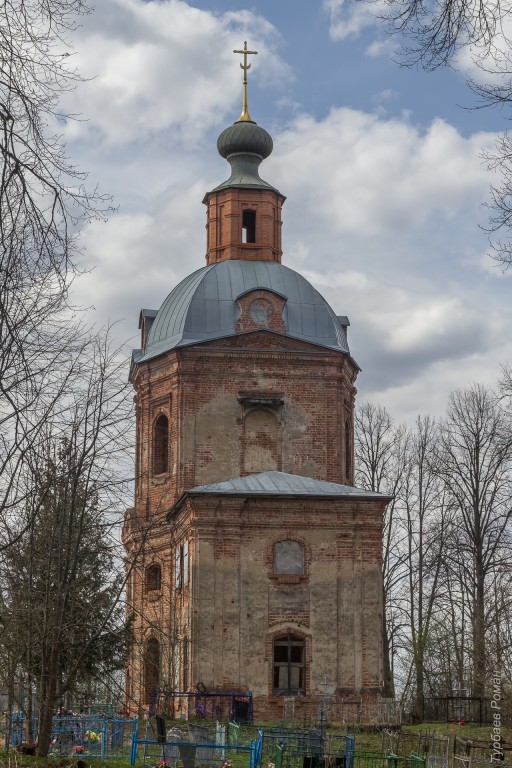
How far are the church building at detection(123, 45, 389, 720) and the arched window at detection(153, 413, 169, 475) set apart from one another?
4 centimetres

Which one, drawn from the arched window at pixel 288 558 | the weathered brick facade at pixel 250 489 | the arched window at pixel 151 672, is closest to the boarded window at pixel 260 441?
the weathered brick facade at pixel 250 489

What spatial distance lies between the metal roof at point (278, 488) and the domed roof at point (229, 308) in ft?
16.9

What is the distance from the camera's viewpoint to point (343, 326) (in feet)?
133

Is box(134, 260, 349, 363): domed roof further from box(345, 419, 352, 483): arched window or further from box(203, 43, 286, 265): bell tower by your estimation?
box(345, 419, 352, 483): arched window

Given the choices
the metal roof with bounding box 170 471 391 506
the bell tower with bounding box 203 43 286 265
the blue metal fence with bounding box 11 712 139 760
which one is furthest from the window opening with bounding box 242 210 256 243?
the blue metal fence with bounding box 11 712 139 760

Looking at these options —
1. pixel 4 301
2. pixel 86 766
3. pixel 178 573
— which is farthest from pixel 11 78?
pixel 178 573

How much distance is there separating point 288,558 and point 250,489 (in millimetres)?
2133

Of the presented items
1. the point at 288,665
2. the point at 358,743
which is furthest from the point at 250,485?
the point at 358,743

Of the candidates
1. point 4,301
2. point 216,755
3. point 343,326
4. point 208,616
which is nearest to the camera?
point 4,301

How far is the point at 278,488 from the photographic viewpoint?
108 ft

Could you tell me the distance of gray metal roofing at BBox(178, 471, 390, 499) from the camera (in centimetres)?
3234

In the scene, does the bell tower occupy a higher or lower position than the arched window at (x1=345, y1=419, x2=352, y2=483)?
higher

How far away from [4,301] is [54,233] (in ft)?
2.86

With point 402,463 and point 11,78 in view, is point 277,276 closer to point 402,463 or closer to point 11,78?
point 402,463
